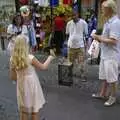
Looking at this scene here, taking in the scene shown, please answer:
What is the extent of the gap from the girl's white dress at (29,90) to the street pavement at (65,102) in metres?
1.04

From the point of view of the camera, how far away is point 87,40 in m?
10.8

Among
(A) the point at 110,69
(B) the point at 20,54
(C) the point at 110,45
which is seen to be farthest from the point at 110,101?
(B) the point at 20,54

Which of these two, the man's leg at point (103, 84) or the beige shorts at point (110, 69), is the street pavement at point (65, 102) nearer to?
the man's leg at point (103, 84)

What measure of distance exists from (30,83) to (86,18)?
25.8 feet

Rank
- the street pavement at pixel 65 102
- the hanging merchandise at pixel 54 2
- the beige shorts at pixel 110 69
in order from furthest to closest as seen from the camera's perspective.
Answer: the hanging merchandise at pixel 54 2, the beige shorts at pixel 110 69, the street pavement at pixel 65 102

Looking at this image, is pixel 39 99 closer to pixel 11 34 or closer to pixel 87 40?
pixel 11 34

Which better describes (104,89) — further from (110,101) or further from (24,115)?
(24,115)

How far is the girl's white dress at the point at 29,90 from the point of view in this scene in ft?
17.1

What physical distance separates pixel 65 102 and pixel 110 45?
143cm

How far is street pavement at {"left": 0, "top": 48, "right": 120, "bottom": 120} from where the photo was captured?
254 inches

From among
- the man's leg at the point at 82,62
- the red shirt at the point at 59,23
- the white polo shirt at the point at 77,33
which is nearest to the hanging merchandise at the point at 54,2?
the red shirt at the point at 59,23

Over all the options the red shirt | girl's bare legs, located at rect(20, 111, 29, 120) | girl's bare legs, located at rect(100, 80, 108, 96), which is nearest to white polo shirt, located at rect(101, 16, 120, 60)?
girl's bare legs, located at rect(100, 80, 108, 96)

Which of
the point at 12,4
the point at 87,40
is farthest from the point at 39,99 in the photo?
the point at 12,4

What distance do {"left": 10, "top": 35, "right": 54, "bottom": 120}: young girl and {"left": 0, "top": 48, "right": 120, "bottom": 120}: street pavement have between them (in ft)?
3.41
